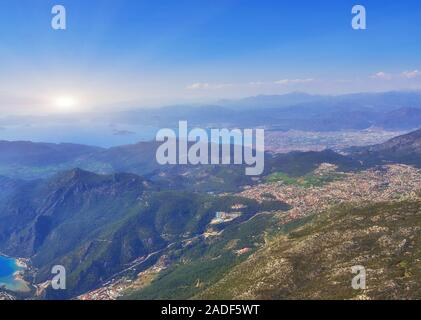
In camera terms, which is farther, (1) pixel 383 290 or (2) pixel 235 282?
(2) pixel 235 282
